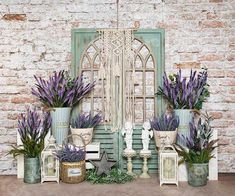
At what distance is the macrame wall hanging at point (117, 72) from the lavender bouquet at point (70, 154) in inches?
22.2

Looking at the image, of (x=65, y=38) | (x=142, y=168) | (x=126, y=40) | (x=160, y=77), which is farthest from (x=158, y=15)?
(x=142, y=168)

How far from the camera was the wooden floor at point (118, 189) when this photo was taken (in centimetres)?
272

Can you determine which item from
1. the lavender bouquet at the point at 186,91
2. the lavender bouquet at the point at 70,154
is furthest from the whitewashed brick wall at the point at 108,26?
the lavender bouquet at the point at 70,154

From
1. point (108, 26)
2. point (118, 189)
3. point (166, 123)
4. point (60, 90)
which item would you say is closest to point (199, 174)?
point (166, 123)

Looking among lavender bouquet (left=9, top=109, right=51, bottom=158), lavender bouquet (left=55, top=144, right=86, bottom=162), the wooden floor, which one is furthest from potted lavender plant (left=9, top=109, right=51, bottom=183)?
lavender bouquet (left=55, top=144, right=86, bottom=162)

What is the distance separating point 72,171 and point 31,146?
459 mm

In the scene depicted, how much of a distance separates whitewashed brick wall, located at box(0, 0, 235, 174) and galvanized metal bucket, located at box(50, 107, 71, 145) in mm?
453

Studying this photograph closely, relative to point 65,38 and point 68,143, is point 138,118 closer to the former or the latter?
point 68,143

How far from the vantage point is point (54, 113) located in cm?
315

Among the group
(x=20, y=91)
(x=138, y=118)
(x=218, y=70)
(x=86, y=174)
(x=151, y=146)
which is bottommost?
(x=86, y=174)

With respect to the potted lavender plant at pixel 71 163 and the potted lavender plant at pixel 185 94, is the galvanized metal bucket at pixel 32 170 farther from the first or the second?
the potted lavender plant at pixel 185 94

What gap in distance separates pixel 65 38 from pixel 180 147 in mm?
1652

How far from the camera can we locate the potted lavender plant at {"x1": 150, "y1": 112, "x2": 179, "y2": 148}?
307cm

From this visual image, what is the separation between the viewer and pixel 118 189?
282 centimetres
